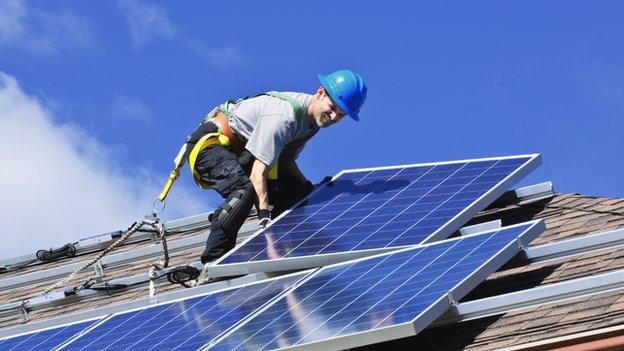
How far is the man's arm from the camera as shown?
1209cm

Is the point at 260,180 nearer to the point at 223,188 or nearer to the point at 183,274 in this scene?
the point at 223,188

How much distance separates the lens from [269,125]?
1218cm

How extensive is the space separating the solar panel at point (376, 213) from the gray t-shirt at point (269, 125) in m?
0.56

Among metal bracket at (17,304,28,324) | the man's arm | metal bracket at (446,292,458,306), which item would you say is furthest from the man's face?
metal bracket at (17,304,28,324)

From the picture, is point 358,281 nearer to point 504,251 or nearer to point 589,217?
point 504,251

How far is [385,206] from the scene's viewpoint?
40.3ft

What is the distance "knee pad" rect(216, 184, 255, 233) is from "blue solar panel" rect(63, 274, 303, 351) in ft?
3.91

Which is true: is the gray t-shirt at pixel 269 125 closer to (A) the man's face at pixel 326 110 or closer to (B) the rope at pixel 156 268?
(A) the man's face at pixel 326 110

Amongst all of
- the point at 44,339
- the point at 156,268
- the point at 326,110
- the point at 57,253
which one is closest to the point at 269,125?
the point at 326,110

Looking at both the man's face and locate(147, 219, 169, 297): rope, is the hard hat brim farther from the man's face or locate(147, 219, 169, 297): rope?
locate(147, 219, 169, 297): rope

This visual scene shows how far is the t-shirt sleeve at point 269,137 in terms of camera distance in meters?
12.1

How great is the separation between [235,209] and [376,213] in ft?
3.61

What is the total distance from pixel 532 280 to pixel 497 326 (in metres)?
0.88

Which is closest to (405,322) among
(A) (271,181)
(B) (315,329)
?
(B) (315,329)
